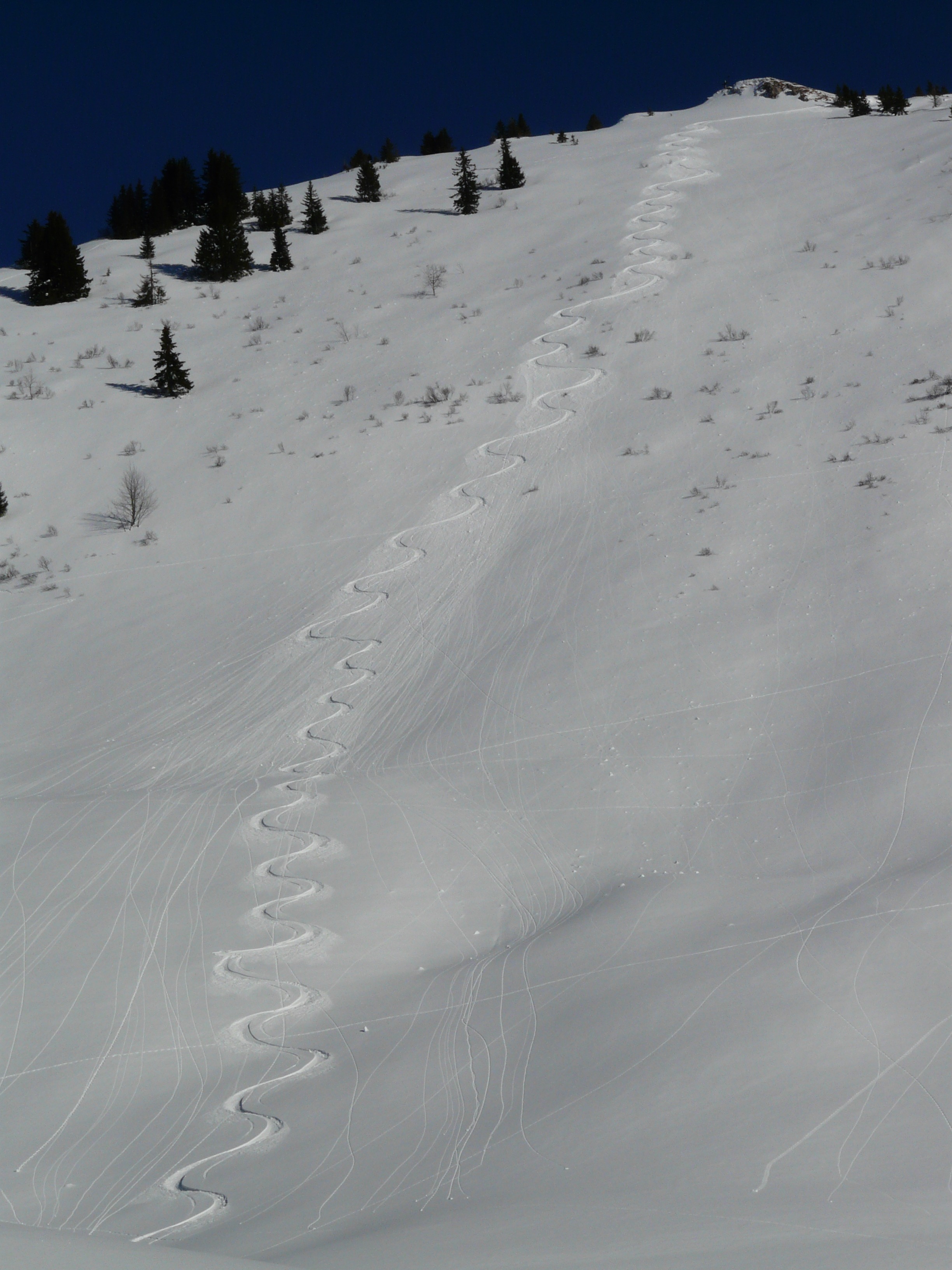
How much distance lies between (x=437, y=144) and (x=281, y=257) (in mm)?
17296

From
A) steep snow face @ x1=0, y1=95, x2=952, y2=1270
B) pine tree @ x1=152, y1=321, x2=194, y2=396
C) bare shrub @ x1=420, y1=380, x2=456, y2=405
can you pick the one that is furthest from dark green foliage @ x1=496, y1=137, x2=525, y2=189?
bare shrub @ x1=420, y1=380, x2=456, y2=405

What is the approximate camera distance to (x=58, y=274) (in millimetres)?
20828

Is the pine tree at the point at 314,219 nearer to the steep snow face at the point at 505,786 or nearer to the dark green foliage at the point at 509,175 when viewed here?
the dark green foliage at the point at 509,175

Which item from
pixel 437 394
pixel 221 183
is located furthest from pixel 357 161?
pixel 437 394

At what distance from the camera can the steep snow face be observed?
3.11 meters

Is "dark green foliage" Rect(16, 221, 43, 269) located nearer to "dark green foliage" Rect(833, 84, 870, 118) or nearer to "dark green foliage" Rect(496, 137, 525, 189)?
"dark green foliage" Rect(496, 137, 525, 189)

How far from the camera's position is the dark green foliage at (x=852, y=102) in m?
25.8

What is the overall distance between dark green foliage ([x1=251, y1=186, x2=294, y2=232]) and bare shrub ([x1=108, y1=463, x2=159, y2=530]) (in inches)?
544

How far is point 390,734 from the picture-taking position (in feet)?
24.1

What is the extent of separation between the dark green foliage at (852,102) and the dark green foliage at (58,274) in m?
19.0

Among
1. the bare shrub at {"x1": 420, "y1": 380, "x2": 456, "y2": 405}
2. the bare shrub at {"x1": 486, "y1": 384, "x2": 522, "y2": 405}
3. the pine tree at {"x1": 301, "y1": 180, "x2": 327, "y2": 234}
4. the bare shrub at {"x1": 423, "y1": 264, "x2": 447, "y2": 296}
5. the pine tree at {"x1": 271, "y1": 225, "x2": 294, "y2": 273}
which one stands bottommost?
the bare shrub at {"x1": 486, "y1": 384, "x2": 522, "y2": 405}

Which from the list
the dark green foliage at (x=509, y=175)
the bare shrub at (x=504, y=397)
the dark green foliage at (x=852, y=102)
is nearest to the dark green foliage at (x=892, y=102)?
the dark green foliage at (x=852, y=102)

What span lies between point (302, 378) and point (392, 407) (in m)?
2.34

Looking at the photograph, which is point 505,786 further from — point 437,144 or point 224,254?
point 437,144
